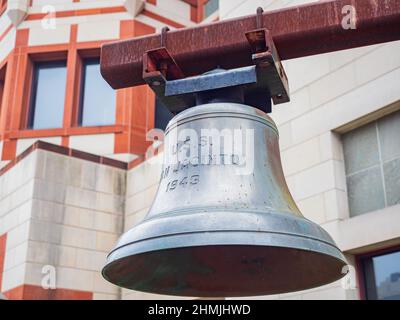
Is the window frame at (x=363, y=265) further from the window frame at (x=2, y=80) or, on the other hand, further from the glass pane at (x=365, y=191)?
the window frame at (x=2, y=80)

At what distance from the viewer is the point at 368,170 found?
18.5 feet

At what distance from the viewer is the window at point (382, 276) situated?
205 inches

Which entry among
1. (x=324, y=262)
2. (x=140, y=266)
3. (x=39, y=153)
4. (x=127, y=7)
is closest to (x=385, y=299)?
(x=324, y=262)

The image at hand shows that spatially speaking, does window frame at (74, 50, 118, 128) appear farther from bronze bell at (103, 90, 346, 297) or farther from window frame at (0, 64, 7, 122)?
bronze bell at (103, 90, 346, 297)

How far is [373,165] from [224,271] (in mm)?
2995

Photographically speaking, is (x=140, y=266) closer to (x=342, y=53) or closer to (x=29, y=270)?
(x=342, y=53)

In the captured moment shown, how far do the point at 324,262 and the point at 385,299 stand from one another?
268cm

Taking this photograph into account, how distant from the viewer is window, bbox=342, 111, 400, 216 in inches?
213

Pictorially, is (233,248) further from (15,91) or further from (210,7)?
A: (210,7)

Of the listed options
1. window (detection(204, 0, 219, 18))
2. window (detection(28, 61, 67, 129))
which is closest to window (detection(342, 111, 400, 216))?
window (detection(28, 61, 67, 129))

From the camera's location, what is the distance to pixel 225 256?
9.65ft

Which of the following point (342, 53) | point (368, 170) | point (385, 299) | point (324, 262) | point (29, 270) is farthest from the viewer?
point (29, 270)

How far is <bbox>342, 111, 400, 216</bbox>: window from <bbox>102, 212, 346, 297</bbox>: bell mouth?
2.65m

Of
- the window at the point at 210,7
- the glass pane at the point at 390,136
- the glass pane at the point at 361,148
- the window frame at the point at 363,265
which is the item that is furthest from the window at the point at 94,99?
the window frame at the point at 363,265
